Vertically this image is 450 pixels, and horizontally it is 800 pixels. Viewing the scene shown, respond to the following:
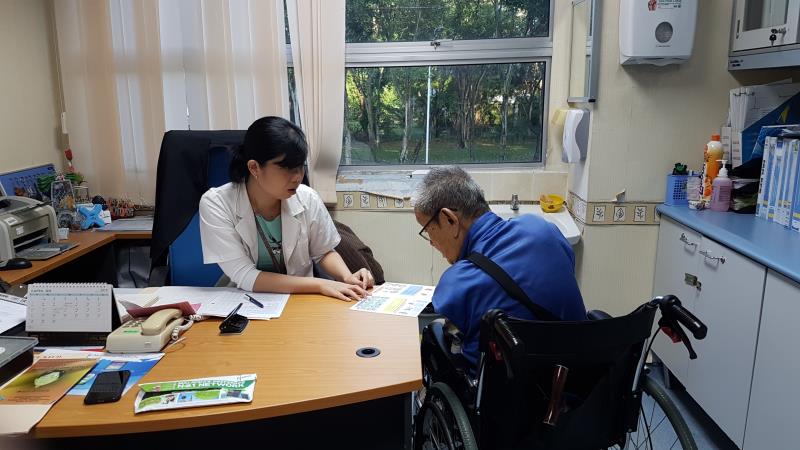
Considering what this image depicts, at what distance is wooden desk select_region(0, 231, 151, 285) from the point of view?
210 centimetres

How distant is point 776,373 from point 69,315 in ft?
7.04

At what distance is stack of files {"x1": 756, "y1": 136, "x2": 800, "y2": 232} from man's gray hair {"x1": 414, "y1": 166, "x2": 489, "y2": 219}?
1.36 m

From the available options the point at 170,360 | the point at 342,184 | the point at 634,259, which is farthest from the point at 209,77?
the point at 634,259

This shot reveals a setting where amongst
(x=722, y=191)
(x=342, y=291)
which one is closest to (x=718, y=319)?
(x=722, y=191)

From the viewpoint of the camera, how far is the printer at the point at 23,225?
2.23 metres

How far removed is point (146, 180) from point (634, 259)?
104 inches

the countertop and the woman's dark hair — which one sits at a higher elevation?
the woman's dark hair

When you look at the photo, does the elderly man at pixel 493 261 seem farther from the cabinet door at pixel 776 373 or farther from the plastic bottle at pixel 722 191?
the plastic bottle at pixel 722 191

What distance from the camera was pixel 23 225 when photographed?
2338 mm

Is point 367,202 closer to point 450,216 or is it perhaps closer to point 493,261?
point 450,216

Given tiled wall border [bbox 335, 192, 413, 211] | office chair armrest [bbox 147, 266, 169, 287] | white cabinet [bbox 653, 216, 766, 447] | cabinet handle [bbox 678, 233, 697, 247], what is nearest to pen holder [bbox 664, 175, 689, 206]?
white cabinet [bbox 653, 216, 766, 447]

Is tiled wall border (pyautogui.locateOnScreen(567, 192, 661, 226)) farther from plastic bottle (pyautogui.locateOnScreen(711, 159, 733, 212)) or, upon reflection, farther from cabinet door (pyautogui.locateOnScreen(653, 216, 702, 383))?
plastic bottle (pyautogui.locateOnScreen(711, 159, 733, 212))

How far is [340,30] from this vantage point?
2807 mm

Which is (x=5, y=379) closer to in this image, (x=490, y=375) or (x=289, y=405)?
(x=289, y=405)
